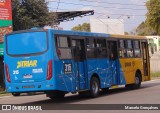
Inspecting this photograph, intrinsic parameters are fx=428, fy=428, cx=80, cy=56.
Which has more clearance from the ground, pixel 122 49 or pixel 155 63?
pixel 122 49

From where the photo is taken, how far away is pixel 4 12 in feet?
96.6

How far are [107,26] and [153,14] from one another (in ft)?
23.6

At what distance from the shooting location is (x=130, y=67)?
22.7 meters

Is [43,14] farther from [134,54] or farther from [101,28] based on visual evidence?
[101,28]

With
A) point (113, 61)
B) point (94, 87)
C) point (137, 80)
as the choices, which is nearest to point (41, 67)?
point (94, 87)

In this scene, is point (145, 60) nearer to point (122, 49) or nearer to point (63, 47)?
point (122, 49)

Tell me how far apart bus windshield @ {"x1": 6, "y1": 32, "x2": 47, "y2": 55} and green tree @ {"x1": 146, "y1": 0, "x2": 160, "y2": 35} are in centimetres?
4154

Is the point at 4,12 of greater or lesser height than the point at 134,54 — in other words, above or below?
above

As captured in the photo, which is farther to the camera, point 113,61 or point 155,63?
point 155,63

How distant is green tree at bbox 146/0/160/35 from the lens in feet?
186

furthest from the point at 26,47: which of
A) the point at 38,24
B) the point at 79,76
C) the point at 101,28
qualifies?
the point at 101,28

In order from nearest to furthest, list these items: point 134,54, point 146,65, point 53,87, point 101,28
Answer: point 53,87, point 134,54, point 146,65, point 101,28

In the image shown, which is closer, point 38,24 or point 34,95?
point 34,95

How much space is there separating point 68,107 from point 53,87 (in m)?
1.36
